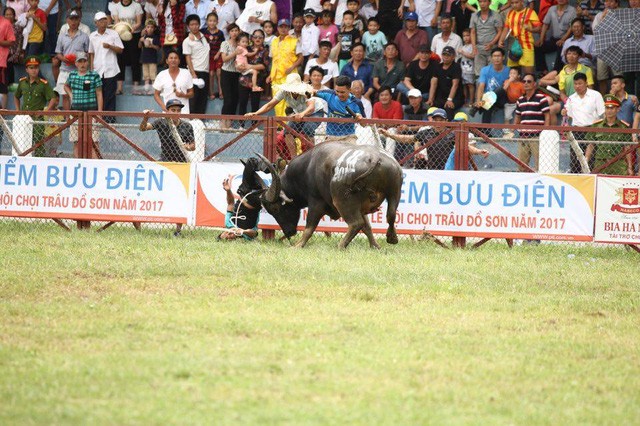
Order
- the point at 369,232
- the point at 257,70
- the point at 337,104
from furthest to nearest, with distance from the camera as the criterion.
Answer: the point at 257,70, the point at 337,104, the point at 369,232

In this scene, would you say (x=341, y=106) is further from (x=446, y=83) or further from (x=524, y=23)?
(x=524, y=23)

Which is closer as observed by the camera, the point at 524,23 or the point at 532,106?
the point at 532,106

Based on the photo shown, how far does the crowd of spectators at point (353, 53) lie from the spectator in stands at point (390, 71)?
3 cm

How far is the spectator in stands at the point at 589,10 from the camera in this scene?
21.9 meters

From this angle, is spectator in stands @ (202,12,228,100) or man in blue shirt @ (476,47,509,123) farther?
spectator in stands @ (202,12,228,100)

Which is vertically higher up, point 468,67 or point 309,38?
point 309,38

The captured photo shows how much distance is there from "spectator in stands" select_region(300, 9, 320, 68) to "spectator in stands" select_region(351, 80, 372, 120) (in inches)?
Result: 68.9

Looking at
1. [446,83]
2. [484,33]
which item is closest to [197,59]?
[446,83]

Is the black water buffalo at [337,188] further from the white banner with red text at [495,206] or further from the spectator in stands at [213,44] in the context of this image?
the spectator in stands at [213,44]

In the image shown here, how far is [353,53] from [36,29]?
801 centimetres

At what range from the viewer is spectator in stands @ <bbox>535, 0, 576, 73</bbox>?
71.4 feet

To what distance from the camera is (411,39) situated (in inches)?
879

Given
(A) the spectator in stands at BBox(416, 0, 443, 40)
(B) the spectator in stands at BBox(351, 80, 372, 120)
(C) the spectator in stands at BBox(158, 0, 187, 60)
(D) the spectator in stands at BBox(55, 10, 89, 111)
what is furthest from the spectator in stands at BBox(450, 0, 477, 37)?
(D) the spectator in stands at BBox(55, 10, 89, 111)

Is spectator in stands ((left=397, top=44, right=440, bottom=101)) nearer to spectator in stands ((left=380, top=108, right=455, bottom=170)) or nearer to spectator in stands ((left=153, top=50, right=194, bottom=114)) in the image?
spectator in stands ((left=153, top=50, right=194, bottom=114))
